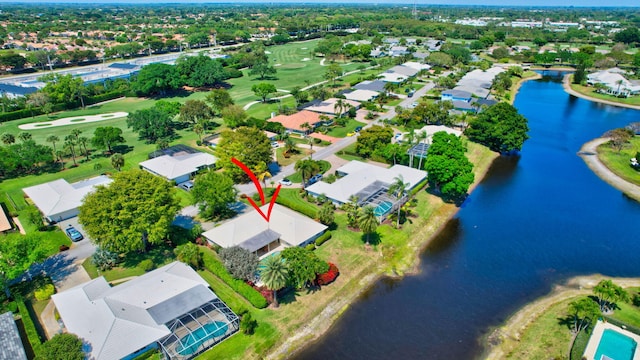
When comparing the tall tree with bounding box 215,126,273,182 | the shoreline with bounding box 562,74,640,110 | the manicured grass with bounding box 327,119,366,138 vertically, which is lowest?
the shoreline with bounding box 562,74,640,110

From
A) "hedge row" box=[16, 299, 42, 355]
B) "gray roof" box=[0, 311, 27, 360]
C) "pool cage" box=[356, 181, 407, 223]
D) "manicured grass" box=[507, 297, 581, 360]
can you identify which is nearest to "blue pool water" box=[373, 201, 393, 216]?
"pool cage" box=[356, 181, 407, 223]

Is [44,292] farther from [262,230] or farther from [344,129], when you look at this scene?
[344,129]

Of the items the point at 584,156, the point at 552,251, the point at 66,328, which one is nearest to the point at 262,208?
the point at 66,328

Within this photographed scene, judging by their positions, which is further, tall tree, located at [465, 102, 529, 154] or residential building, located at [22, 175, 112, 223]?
tall tree, located at [465, 102, 529, 154]

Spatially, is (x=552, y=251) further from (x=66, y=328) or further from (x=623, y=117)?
(x=623, y=117)

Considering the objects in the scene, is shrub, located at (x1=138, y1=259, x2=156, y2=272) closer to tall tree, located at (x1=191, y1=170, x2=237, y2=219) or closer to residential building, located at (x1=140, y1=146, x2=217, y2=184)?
tall tree, located at (x1=191, y1=170, x2=237, y2=219)

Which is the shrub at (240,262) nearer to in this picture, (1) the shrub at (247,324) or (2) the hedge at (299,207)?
(1) the shrub at (247,324)
